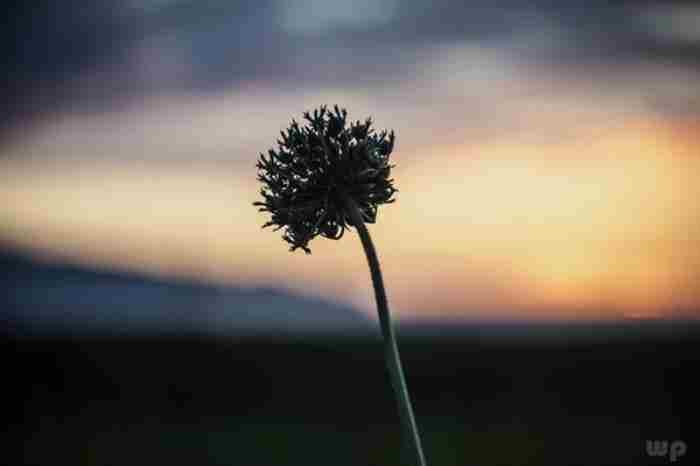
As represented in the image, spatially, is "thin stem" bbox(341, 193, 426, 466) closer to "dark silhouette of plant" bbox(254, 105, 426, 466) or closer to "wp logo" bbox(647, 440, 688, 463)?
"dark silhouette of plant" bbox(254, 105, 426, 466)

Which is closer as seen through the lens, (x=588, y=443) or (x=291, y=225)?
(x=291, y=225)

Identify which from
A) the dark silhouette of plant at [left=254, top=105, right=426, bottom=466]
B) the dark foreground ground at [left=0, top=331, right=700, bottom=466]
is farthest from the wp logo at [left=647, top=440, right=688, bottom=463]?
the dark silhouette of plant at [left=254, top=105, right=426, bottom=466]

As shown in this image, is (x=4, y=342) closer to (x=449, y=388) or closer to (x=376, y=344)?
(x=376, y=344)

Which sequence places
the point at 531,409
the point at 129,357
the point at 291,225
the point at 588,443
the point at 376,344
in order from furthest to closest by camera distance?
1. the point at 129,357
2. the point at 376,344
3. the point at 531,409
4. the point at 588,443
5. the point at 291,225

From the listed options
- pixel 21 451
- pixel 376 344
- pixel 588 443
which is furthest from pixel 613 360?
pixel 21 451

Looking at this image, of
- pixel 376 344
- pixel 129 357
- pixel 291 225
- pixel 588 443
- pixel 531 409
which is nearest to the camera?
pixel 291 225

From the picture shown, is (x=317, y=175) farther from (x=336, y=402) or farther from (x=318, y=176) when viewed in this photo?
(x=336, y=402)

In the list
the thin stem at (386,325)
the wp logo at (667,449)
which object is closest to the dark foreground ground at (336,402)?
the wp logo at (667,449)
